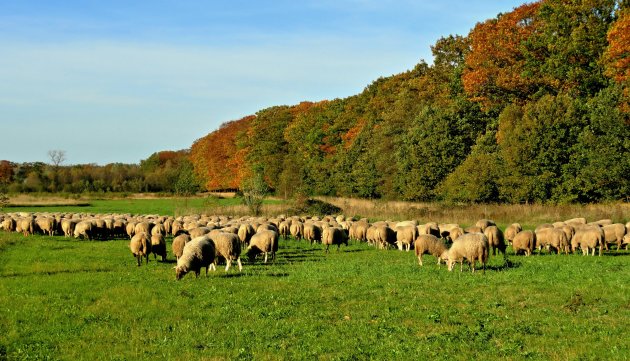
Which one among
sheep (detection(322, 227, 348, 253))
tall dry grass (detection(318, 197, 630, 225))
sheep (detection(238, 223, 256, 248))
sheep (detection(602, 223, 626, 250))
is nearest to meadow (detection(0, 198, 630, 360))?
sheep (detection(602, 223, 626, 250))

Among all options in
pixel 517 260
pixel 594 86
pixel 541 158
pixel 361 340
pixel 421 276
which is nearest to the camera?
pixel 361 340

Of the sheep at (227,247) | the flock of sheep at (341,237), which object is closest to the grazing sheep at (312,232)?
the flock of sheep at (341,237)

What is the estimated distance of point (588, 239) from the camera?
26078mm

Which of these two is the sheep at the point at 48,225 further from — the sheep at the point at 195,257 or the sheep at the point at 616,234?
the sheep at the point at 616,234

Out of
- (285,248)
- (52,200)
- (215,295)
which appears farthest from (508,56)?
(52,200)

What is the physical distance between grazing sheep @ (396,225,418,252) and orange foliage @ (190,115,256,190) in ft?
271

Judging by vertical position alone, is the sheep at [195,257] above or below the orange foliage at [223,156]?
below

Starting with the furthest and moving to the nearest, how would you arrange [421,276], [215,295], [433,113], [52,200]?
1. [52,200]
2. [433,113]
3. [421,276]
4. [215,295]

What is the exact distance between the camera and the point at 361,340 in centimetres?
1160

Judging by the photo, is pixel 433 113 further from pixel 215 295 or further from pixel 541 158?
pixel 215 295

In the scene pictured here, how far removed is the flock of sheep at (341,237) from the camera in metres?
20.8

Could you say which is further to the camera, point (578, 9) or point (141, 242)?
point (578, 9)

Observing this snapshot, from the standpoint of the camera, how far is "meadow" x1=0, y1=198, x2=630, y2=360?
11.0m

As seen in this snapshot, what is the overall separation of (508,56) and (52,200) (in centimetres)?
7269
